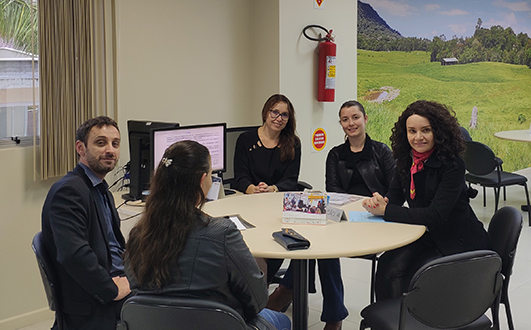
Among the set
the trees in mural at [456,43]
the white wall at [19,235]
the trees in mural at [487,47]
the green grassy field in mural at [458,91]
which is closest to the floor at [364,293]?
the white wall at [19,235]

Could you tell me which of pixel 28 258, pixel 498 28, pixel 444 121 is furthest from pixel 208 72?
pixel 498 28

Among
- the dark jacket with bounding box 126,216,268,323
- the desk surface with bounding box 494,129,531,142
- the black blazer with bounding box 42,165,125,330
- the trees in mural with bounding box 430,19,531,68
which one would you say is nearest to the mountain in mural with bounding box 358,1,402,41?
the trees in mural with bounding box 430,19,531,68

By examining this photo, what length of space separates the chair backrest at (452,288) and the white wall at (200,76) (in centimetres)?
245

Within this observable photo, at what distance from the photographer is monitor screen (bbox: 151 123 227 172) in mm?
3207

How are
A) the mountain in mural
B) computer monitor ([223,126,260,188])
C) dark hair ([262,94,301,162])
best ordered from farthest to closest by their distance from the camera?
the mountain in mural → computer monitor ([223,126,260,188]) → dark hair ([262,94,301,162])

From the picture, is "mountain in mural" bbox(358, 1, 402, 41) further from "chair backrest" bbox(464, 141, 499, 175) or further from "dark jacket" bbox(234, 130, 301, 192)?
"dark jacket" bbox(234, 130, 301, 192)

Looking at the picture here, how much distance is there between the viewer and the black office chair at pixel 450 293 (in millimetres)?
1973

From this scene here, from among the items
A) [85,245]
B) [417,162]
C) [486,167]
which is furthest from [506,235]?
[486,167]

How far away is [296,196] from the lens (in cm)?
264

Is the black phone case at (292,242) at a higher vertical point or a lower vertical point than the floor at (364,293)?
higher

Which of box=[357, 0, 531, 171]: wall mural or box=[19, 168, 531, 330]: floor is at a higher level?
box=[357, 0, 531, 171]: wall mural

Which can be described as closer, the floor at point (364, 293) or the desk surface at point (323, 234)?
the desk surface at point (323, 234)

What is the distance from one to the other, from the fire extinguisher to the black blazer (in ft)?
9.55

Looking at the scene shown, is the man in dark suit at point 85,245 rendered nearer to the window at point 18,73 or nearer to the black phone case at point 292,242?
the black phone case at point 292,242
